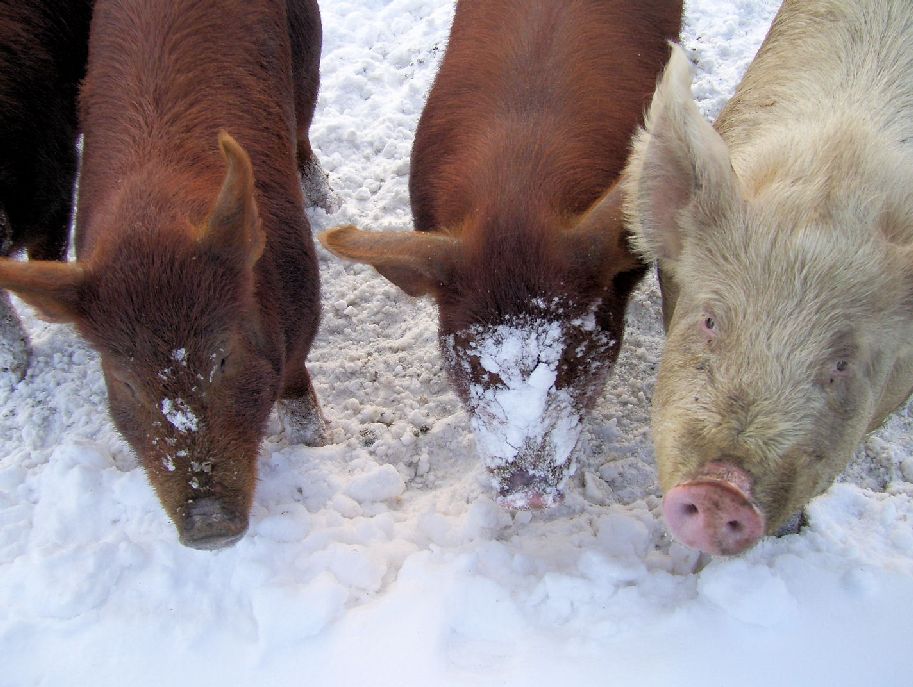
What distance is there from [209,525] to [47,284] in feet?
3.77

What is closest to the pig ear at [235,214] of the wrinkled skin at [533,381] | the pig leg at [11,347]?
the wrinkled skin at [533,381]

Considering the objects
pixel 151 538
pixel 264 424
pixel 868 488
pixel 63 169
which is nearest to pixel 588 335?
pixel 264 424

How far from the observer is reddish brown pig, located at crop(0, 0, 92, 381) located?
406 cm

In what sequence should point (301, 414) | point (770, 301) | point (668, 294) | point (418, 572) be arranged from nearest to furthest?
point (770, 301) → point (418, 572) → point (668, 294) → point (301, 414)

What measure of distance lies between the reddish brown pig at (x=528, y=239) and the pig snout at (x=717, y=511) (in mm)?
854

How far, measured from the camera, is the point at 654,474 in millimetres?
3930

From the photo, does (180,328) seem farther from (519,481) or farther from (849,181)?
(849,181)

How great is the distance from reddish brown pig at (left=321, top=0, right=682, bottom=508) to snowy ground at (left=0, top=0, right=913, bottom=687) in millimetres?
503

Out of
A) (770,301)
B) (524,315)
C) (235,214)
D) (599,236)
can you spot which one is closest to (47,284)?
(235,214)

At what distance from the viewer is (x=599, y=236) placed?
118 inches

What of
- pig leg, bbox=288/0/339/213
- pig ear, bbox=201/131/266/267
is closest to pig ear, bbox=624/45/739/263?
pig ear, bbox=201/131/266/267

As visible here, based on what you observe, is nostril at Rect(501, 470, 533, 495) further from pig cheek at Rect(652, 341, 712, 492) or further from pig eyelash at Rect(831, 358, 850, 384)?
pig eyelash at Rect(831, 358, 850, 384)

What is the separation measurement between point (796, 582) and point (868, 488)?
1.37 meters

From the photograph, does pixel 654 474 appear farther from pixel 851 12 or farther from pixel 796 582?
pixel 851 12
